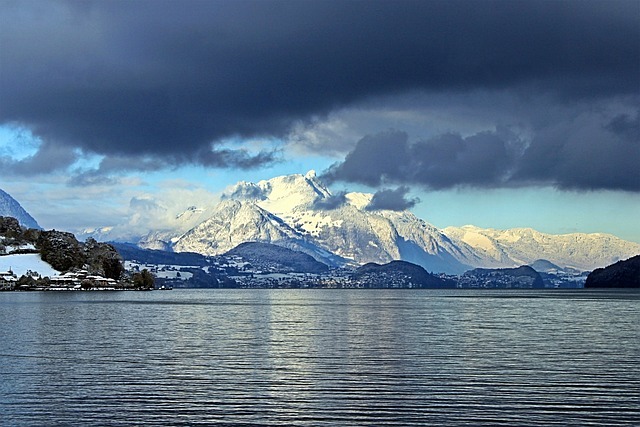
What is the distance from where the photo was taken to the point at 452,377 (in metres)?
70.2

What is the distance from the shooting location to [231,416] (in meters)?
53.2

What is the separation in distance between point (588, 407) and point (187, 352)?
49.0m

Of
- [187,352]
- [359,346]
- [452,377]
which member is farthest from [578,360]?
A: [187,352]

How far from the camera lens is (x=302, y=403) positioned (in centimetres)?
5791

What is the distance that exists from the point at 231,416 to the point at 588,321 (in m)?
120

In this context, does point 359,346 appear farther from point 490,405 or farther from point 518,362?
point 490,405

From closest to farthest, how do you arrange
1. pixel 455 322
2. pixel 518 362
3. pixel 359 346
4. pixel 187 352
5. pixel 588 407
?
pixel 588 407
pixel 518 362
pixel 187 352
pixel 359 346
pixel 455 322

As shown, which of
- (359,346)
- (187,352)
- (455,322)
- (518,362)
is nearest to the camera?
(518,362)

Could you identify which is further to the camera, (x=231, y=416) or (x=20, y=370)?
(x=20, y=370)

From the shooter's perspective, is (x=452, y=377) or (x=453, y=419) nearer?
(x=453, y=419)

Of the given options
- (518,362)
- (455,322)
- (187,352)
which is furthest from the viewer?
(455,322)

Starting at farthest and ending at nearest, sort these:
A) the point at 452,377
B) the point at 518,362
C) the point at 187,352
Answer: the point at 187,352
the point at 518,362
the point at 452,377

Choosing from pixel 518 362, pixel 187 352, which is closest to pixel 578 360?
pixel 518 362

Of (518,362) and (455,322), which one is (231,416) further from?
(455,322)
